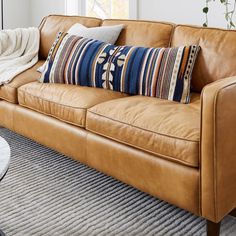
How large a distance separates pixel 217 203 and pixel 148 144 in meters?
0.38

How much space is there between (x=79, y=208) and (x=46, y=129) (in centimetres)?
59

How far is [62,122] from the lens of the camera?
7.59 ft

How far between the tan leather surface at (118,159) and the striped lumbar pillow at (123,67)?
324 mm

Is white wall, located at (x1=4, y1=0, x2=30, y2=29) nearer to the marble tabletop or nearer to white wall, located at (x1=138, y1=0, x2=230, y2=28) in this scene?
white wall, located at (x1=138, y1=0, x2=230, y2=28)

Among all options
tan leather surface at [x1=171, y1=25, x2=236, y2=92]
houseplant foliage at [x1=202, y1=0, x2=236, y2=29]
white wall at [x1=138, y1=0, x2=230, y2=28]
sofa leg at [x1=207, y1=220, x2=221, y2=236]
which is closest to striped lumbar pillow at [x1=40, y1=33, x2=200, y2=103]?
tan leather surface at [x1=171, y1=25, x2=236, y2=92]

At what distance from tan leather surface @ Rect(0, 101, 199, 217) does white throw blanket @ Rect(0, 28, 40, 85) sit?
0.47 m

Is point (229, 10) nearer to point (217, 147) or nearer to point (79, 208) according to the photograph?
point (217, 147)

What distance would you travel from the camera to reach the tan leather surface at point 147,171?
1.69 metres

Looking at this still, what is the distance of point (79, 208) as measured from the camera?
200 centimetres

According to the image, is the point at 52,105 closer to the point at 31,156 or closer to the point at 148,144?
the point at 31,156

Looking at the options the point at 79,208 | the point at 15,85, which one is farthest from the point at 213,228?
the point at 15,85

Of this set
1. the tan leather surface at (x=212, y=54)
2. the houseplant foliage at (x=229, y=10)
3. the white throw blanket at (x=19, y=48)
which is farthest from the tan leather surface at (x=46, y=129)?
the houseplant foliage at (x=229, y=10)

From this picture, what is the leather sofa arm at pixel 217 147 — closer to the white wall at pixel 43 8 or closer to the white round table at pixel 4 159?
the white round table at pixel 4 159

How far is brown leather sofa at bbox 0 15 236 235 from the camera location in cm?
161
